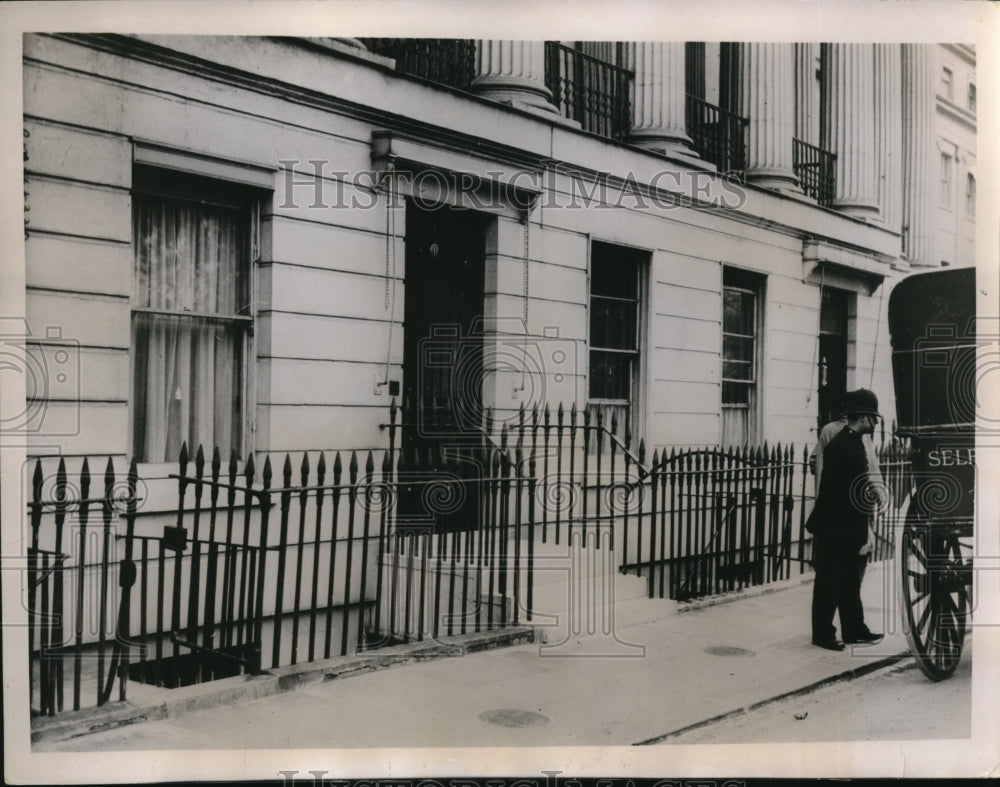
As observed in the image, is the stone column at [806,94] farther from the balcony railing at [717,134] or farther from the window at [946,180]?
the window at [946,180]

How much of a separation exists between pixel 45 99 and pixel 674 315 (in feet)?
14.7

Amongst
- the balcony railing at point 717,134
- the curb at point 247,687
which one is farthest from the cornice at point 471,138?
the curb at point 247,687

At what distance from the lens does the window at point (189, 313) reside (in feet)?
17.1

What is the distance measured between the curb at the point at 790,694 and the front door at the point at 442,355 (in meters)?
1.96

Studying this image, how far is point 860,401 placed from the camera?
249 inches

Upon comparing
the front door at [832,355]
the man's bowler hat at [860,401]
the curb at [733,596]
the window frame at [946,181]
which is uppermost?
the window frame at [946,181]

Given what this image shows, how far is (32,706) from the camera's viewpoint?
4.83 metres

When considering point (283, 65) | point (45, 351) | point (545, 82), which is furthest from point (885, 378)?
point (45, 351)

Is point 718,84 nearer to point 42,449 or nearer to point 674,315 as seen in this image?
point 674,315

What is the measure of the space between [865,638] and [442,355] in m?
3.56

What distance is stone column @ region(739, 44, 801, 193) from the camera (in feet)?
19.7

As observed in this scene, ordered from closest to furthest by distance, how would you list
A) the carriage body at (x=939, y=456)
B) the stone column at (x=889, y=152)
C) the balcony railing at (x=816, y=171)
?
1. the carriage body at (x=939, y=456)
2. the stone column at (x=889, y=152)
3. the balcony railing at (x=816, y=171)

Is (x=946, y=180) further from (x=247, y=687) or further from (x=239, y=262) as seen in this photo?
(x=247, y=687)

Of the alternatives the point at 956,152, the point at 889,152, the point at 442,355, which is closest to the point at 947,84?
the point at 956,152
